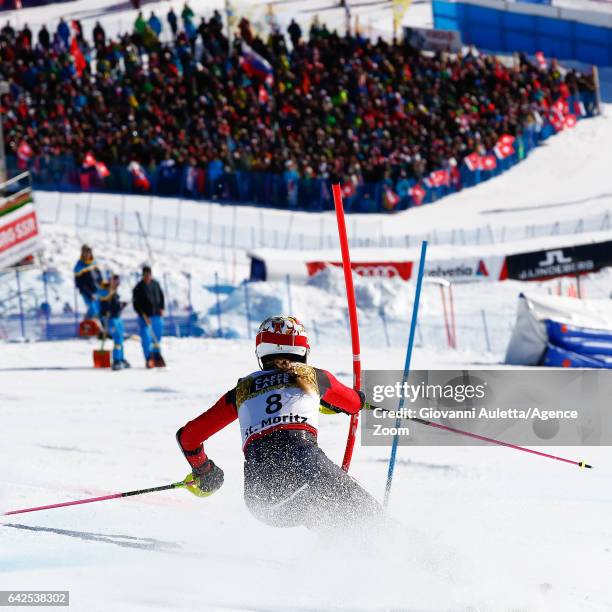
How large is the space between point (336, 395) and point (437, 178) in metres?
26.4

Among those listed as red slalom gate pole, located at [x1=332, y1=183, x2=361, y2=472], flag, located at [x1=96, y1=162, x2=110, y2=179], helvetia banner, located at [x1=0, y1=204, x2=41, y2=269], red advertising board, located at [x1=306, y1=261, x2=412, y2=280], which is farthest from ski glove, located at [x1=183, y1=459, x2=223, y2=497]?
flag, located at [x1=96, y1=162, x2=110, y2=179]

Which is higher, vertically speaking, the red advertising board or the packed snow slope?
the red advertising board

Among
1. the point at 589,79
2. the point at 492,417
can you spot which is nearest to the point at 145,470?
the point at 492,417

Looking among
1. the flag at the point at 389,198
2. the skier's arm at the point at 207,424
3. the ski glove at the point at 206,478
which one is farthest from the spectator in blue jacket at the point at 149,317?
the flag at the point at 389,198

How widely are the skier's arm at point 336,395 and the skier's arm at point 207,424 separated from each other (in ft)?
1.40

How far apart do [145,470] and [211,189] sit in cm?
Result: 2164

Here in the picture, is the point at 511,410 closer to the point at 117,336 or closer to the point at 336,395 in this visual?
the point at 336,395

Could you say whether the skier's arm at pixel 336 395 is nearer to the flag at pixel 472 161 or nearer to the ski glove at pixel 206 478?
the ski glove at pixel 206 478

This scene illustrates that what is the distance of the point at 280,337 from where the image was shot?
18.2 feet

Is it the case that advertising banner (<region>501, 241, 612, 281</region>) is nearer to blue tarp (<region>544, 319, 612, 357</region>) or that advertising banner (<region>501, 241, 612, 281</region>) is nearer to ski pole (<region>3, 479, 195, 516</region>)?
blue tarp (<region>544, 319, 612, 357</region>)

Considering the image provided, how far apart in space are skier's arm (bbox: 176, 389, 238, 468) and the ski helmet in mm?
254

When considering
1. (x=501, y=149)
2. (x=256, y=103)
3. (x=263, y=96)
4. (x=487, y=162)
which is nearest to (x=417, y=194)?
(x=487, y=162)

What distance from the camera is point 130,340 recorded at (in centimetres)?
1784

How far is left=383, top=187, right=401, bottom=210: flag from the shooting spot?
30.7 m
